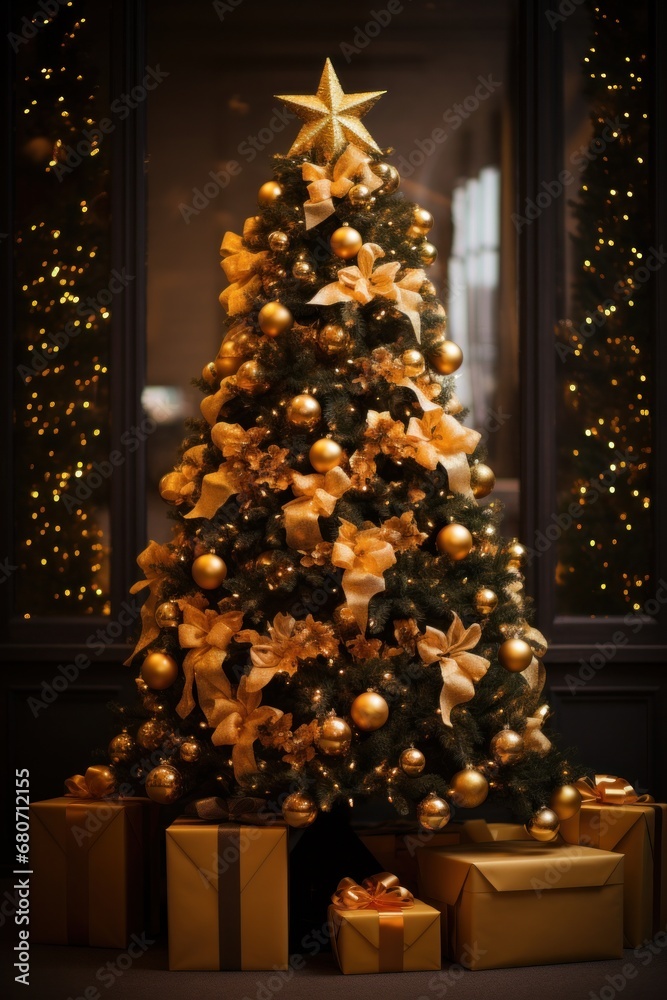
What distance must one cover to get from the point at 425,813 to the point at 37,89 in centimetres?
245

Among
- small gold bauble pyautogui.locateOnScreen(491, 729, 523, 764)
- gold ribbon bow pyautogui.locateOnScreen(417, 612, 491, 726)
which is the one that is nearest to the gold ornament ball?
gold ribbon bow pyautogui.locateOnScreen(417, 612, 491, 726)

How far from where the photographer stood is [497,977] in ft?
7.20

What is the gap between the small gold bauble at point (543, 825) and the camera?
2.25 m

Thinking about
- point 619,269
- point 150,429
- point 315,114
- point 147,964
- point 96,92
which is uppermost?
point 96,92

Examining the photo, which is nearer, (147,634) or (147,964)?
(147,964)

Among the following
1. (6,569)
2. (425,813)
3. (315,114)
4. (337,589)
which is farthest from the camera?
(6,569)

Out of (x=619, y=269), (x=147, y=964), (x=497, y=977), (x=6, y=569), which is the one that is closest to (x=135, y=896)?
(x=147, y=964)

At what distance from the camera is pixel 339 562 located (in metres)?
2.19

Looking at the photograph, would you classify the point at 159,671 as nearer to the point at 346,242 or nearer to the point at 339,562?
the point at 339,562

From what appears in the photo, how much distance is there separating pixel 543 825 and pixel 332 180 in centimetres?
153

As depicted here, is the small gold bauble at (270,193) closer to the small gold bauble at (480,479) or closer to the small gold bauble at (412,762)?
the small gold bauble at (480,479)

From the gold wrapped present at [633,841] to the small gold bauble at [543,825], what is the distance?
212mm

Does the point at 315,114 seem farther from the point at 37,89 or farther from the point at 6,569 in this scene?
the point at 6,569

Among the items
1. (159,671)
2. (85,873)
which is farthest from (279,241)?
(85,873)
